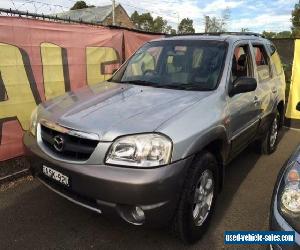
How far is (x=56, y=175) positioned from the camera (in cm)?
307

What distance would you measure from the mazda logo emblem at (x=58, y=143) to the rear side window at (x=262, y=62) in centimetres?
293

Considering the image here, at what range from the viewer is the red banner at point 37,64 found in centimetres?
468

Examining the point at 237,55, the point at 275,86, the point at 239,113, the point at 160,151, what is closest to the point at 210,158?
the point at 160,151

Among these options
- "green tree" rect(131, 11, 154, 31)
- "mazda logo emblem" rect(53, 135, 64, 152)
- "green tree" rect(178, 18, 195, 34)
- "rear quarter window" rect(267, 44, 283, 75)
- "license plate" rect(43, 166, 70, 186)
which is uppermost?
"green tree" rect(131, 11, 154, 31)

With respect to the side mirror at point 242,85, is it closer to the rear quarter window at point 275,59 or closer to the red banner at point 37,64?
the rear quarter window at point 275,59

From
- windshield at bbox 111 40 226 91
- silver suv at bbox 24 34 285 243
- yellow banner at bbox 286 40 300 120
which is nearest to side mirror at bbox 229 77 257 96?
silver suv at bbox 24 34 285 243

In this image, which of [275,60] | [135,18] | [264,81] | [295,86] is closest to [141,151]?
[264,81]

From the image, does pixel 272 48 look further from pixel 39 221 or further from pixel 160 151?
pixel 39 221

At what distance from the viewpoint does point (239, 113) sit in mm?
4035

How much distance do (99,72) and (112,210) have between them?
12.7 feet

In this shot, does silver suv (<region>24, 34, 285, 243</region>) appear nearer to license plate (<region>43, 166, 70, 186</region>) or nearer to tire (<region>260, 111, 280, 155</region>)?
license plate (<region>43, 166, 70, 186</region>)

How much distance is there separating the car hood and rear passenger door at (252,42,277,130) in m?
1.57

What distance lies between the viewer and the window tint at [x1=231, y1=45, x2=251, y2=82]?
4.20 metres

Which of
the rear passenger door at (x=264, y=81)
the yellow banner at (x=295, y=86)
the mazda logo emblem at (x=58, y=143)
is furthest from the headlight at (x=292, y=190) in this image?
the yellow banner at (x=295, y=86)
